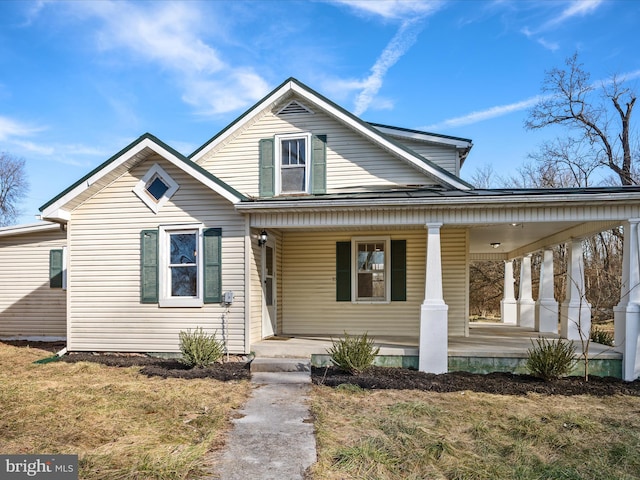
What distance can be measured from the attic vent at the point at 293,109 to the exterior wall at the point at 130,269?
10.2 ft

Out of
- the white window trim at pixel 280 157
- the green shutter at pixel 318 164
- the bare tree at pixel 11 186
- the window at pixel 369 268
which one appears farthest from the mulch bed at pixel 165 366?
the bare tree at pixel 11 186

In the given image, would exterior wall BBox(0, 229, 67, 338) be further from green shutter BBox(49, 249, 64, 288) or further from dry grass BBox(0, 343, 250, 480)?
dry grass BBox(0, 343, 250, 480)

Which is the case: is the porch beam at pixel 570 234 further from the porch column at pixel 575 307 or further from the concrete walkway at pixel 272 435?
the concrete walkway at pixel 272 435

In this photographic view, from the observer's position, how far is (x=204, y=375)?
24.0 ft

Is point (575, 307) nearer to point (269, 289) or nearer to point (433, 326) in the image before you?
point (433, 326)

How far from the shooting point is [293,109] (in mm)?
10336

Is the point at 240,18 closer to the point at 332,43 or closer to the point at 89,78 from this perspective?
the point at 332,43

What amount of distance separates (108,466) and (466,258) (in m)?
A: 8.04

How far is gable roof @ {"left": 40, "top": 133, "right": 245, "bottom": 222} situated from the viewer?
8148 millimetres

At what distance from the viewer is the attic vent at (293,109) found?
10258mm

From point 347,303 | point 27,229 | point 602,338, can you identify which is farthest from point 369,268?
point 27,229

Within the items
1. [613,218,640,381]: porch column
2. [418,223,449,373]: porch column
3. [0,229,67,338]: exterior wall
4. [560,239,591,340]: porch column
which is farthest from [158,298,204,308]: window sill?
[560,239,591,340]: porch column

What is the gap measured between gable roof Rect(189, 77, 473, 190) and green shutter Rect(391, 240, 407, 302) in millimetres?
1788

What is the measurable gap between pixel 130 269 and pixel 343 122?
18.4 feet
